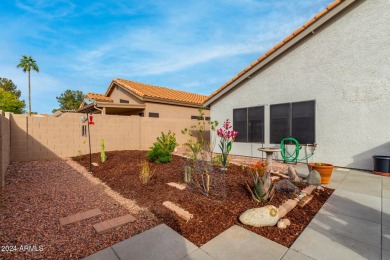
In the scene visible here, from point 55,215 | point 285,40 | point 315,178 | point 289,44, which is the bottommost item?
point 55,215

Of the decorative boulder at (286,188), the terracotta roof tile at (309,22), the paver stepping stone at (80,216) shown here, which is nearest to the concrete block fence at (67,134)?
the paver stepping stone at (80,216)

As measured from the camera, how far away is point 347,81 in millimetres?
6281

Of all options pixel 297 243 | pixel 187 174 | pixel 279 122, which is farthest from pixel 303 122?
pixel 297 243

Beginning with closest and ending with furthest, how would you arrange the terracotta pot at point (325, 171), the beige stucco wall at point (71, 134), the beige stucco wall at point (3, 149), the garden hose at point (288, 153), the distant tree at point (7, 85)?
the beige stucco wall at point (3, 149) → the terracotta pot at point (325, 171) → the garden hose at point (288, 153) → the beige stucco wall at point (71, 134) → the distant tree at point (7, 85)

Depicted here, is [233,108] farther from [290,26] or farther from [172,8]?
[172,8]

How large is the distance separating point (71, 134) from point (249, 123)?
8.91 m

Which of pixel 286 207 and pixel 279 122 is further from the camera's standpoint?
pixel 279 122

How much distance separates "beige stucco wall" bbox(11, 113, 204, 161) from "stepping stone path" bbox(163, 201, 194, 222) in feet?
25.4

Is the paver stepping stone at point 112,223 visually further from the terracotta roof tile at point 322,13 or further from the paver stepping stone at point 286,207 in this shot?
the terracotta roof tile at point 322,13

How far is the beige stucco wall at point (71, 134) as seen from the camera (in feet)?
24.9

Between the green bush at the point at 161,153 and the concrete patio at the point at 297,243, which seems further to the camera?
the green bush at the point at 161,153

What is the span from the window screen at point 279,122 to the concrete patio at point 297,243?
4778 mm

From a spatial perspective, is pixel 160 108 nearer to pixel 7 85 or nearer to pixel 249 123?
pixel 249 123

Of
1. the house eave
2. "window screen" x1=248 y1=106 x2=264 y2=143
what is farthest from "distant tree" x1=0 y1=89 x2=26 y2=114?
"window screen" x1=248 y1=106 x2=264 y2=143
